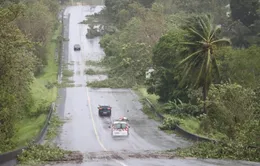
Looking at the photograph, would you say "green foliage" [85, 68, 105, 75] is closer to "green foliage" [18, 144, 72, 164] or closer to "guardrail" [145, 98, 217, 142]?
"guardrail" [145, 98, 217, 142]

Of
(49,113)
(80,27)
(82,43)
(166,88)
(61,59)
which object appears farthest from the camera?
(80,27)

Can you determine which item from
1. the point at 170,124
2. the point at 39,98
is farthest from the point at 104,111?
the point at 39,98

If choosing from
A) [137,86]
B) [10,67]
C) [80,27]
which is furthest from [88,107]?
[80,27]

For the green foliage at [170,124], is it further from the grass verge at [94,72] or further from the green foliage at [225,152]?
the grass verge at [94,72]

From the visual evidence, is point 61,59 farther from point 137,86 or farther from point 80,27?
point 80,27

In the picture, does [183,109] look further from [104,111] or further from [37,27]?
[37,27]

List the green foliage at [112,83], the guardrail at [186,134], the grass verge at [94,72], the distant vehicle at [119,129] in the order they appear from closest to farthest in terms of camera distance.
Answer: the guardrail at [186,134]
the distant vehicle at [119,129]
the green foliage at [112,83]
the grass verge at [94,72]

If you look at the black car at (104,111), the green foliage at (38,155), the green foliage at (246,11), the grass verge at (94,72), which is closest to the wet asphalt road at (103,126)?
the black car at (104,111)
